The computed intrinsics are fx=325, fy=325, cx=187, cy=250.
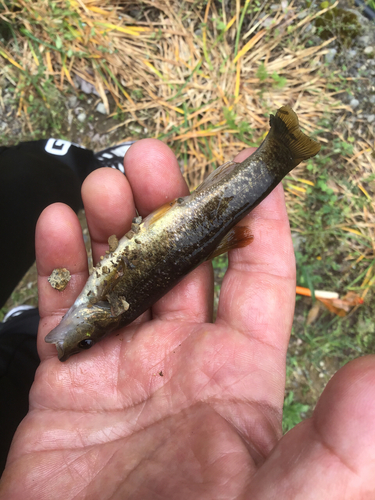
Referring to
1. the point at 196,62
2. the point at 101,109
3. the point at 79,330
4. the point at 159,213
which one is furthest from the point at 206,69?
the point at 79,330

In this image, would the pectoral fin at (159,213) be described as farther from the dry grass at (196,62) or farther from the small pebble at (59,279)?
the dry grass at (196,62)

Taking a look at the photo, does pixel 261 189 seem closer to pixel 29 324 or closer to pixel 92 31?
pixel 29 324

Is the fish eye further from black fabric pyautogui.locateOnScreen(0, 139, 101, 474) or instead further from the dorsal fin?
the dorsal fin

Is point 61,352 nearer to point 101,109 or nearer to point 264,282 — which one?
point 264,282

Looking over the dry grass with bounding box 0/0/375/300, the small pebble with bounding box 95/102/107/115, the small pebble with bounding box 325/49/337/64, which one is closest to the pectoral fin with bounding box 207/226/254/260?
the dry grass with bounding box 0/0/375/300

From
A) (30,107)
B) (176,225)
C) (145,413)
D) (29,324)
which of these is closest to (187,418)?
(145,413)

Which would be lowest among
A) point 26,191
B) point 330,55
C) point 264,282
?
point 26,191

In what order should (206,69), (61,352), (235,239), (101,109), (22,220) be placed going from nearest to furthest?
(61,352) < (235,239) < (22,220) < (206,69) < (101,109)
